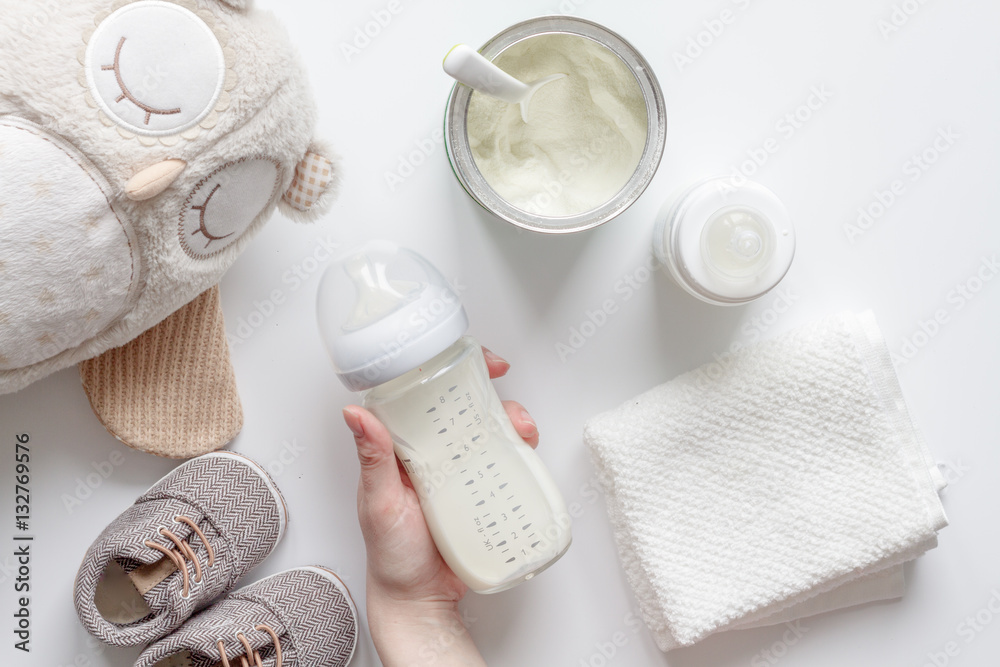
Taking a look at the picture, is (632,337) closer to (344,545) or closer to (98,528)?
(344,545)

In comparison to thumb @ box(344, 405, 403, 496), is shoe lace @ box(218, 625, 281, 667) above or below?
below

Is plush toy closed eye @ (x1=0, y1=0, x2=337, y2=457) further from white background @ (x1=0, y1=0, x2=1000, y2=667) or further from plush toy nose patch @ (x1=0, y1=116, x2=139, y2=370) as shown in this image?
white background @ (x1=0, y1=0, x2=1000, y2=667)

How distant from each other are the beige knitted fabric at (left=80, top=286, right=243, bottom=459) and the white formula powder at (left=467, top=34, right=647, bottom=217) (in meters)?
0.36

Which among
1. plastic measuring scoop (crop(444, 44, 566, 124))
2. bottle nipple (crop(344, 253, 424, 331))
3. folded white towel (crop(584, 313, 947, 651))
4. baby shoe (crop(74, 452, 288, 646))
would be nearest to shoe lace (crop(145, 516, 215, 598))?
baby shoe (crop(74, 452, 288, 646))

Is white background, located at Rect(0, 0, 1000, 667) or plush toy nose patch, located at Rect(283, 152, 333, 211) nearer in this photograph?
plush toy nose patch, located at Rect(283, 152, 333, 211)

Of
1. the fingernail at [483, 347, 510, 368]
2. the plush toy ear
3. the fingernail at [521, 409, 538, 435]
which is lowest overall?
the fingernail at [521, 409, 538, 435]

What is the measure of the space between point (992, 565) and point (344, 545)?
0.80 meters

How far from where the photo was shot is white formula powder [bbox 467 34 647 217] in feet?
2.11

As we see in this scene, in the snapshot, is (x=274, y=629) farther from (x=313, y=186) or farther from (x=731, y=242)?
(x=731, y=242)

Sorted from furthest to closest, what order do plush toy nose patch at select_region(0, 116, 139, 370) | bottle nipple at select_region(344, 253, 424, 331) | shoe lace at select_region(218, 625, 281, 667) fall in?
shoe lace at select_region(218, 625, 281, 667) → bottle nipple at select_region(344, 253, 424, 331) → plush toy nose patch at select_region(0, 116, 139, 370)

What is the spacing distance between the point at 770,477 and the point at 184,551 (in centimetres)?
68

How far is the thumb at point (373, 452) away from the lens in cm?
65

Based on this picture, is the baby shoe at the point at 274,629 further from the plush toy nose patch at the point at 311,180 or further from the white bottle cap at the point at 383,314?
the plush toy nose patch at the point at 311,180

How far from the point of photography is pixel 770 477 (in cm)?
75
